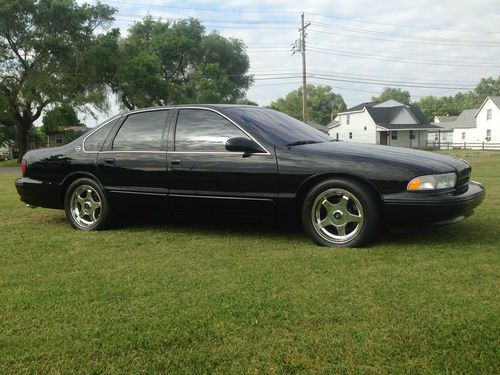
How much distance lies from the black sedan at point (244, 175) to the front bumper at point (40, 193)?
0.05 feet

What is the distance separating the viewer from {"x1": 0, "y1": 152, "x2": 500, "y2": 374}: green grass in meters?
2.55

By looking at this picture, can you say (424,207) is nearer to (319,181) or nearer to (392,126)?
(319,181)

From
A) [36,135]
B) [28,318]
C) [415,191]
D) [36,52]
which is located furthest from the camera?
[36,135]

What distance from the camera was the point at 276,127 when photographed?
17.5 feet

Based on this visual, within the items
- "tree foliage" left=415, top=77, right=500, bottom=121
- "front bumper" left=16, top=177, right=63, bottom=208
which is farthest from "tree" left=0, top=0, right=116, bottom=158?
"tree foliage" left=415, top=77, right=500, bottom=121

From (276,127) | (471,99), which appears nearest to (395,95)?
(471,99)

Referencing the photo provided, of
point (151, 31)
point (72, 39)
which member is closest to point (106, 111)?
point (72, 39)

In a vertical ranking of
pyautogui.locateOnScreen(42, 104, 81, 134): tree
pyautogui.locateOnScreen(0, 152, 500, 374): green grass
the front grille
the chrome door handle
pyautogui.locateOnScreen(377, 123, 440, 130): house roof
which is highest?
pyautogui.locateOnScreen(42, 104, 81, 134): tree

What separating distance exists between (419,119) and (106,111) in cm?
3649

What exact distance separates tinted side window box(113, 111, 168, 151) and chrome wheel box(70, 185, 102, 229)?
24.7 inches

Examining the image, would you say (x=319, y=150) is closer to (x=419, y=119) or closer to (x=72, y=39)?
(x=72, y=39)

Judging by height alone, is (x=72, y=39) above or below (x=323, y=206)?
above

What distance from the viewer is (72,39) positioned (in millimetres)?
35281

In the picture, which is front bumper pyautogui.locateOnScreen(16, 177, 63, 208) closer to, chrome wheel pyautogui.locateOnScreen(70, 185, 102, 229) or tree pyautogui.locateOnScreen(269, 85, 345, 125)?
chrome wheel pyautogui.locateOnScreen(70, 185, 102, 229)
